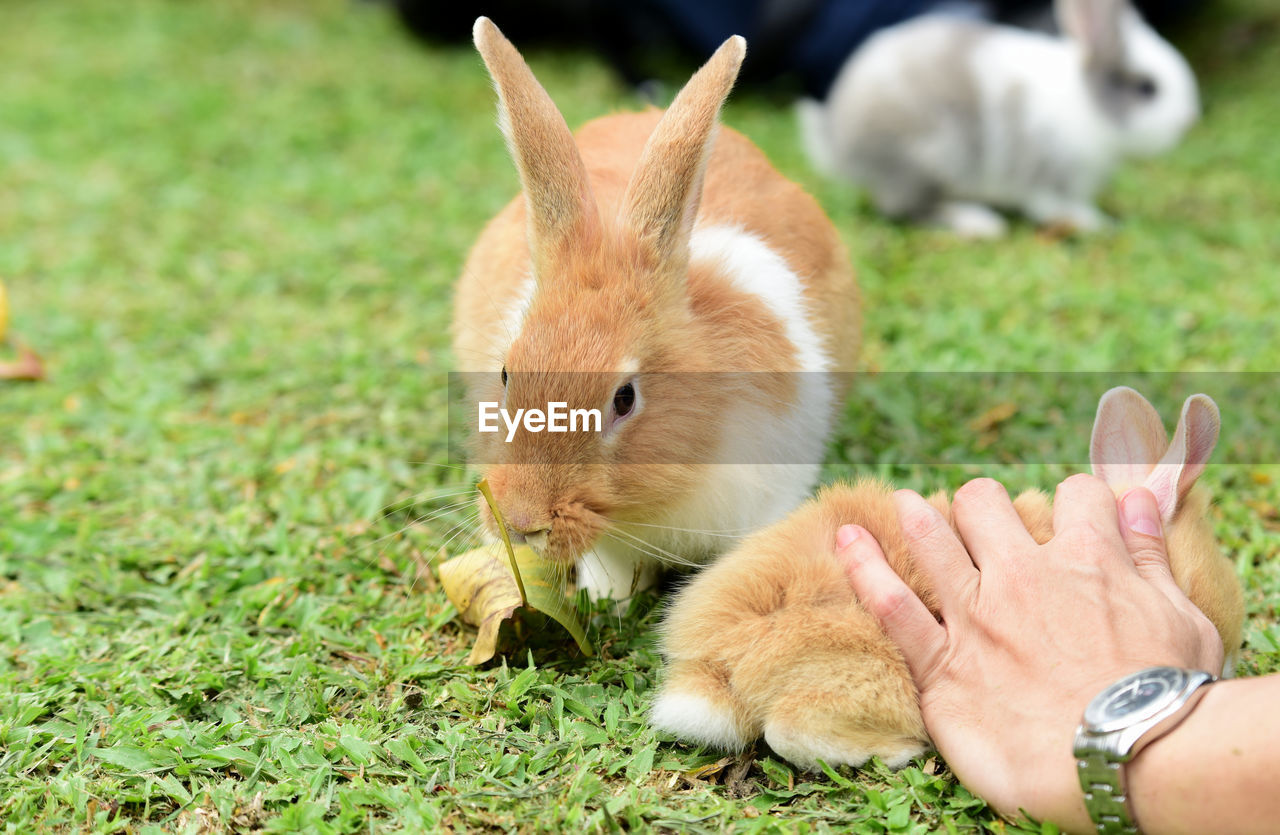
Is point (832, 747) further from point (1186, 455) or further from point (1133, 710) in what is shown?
point (1186, 455)

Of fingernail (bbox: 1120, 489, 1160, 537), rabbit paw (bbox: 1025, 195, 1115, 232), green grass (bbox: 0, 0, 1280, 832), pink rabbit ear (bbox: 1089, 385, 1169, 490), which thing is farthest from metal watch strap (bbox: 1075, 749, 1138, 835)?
rabbit paw (bbox: 1025, 195, 1115, 232)

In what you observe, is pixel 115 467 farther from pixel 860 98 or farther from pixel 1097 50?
pixel 1097 50

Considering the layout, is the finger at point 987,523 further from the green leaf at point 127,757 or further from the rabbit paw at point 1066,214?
the rabbit paw at point 1066,214

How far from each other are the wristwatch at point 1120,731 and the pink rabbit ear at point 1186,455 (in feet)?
1.65

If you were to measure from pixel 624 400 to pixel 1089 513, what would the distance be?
37.1 inches

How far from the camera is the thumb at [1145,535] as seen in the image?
1988 millimetres

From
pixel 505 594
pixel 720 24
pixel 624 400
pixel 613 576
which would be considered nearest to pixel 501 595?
pixel 505 594

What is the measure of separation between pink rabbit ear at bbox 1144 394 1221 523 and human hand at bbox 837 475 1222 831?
0.06 metres

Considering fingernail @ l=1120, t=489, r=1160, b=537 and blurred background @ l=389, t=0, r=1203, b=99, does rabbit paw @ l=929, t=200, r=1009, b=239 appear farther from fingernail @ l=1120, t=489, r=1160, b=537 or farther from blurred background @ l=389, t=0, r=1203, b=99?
fingernail @ l=1120, t=489, r=1160, b=537

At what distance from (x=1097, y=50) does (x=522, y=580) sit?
4.10m

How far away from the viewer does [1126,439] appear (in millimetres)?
2217

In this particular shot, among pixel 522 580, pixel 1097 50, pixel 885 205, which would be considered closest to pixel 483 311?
pixel 522 580

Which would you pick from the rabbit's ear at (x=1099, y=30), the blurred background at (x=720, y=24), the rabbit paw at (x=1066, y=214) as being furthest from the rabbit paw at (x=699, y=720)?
the blurred background at (x=720, y=24)

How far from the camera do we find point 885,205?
5086 millimetres
